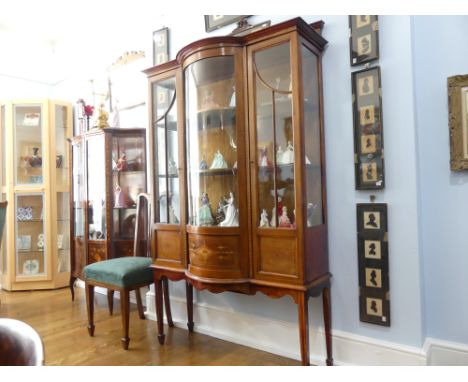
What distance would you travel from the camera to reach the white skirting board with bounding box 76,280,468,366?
176 centimetres

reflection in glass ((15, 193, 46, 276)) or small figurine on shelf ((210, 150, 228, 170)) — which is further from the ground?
small figurine on shelf ((210, 150, 228, 170))

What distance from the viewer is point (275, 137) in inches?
73.2

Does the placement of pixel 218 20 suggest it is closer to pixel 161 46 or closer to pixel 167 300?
pixel 161 46

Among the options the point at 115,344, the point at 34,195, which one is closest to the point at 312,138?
the point at 115,344

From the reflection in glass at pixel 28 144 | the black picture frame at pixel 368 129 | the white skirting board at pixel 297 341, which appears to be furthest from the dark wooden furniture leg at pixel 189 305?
the reflection in glass at pixel 28 144

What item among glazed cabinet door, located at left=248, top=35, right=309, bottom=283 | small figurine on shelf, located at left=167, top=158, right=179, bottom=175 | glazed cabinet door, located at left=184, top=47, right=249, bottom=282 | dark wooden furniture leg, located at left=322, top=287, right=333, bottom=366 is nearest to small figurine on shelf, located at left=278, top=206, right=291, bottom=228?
glazed cabinet door, located at left=248, top=35, right=309, bottom=283

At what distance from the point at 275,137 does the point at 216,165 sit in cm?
41

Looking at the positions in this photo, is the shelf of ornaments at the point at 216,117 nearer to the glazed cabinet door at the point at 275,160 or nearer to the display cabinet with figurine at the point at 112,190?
the glazed cabinet door at the point at 275,160

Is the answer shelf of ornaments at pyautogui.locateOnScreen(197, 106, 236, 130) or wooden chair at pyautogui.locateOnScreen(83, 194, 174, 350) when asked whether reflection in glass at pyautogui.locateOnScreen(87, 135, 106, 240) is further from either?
shelf of ornaments at pyautogui.locateOnScreen(197, 106, 236, 130)

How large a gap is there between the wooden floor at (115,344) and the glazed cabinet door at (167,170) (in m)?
0.56

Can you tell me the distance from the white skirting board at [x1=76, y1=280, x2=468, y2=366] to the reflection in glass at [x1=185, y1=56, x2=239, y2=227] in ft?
2.62

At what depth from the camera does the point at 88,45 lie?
370cm

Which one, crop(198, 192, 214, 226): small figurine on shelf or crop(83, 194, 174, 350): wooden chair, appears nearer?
crop(198, 192, 214, 226): small figurine on shelf

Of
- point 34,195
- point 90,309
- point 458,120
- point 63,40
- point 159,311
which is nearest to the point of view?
point 458,120
